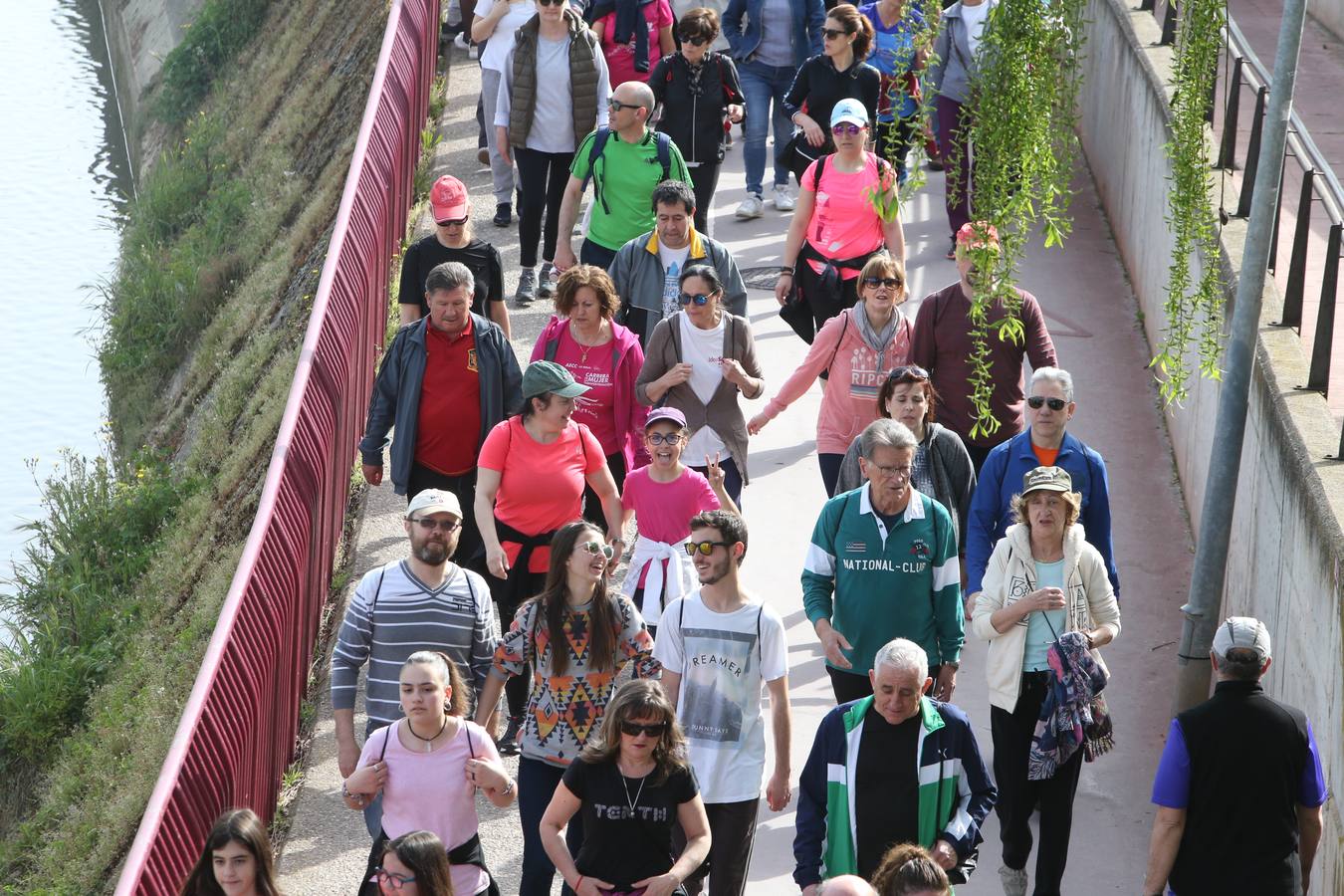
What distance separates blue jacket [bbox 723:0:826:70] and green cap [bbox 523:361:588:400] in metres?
6.25

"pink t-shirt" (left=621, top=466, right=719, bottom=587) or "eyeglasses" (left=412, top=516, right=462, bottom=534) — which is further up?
"eyeglasses" (left=412, top=516, right=462, bottom=534)

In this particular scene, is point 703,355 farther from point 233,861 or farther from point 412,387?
point 233,861

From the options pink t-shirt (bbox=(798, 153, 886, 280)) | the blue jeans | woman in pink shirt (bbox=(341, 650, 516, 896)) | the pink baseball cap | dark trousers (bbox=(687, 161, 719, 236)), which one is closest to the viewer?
woman in pink shirt (bbox=(341, 650, 516, 896))

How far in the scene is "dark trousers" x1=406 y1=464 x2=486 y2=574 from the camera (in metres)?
8.66

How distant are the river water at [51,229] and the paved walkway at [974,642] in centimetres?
791

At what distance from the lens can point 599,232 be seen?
10.8 m

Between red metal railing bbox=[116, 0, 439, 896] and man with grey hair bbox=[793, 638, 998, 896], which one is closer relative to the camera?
man with grey hair bbox=[793, 638, 998, 896]

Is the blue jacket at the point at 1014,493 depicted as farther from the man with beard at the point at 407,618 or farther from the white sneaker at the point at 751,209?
the white sneaker at the point at 751,209

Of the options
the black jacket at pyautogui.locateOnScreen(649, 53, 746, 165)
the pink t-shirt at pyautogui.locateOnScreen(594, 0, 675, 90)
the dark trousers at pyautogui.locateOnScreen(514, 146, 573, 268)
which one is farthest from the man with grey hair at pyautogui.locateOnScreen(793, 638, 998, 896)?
the pink t-shirt at pyautogui.locateOnScreen(594, 0, 675, 90)

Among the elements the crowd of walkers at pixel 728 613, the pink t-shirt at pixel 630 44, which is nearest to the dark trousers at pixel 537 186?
the crowd of walkers at pixel 728 613

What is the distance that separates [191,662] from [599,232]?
4.07m

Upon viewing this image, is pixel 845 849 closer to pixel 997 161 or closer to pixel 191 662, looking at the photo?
pixel 997 161

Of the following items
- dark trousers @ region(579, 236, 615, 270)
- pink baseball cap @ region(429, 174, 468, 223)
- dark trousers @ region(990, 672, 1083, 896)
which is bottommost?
dark trousers @ region(990, 672, 1083, 896)

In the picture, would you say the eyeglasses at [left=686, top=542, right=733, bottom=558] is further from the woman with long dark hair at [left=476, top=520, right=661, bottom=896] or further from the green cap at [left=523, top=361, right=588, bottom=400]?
the green cap at [left=523, top=361, right=588, bottom=400]
